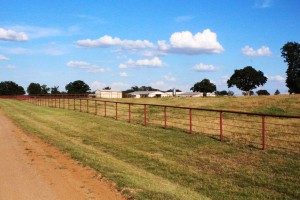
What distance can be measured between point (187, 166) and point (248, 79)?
117 m

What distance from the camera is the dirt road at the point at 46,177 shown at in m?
7.53

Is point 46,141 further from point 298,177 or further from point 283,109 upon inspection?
point 283,109

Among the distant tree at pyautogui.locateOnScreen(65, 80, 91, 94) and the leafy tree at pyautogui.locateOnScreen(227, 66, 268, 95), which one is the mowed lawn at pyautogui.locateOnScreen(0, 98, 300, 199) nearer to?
the leafy tree at pyautogui.locateOnScreen(227, 66, 268, 95)

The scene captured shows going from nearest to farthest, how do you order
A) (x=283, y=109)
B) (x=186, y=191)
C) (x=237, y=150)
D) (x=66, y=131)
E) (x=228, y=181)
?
(x=186, y=191) → (x=228, y=181) → (x=237, y=150) → (x=66, y=131) → (x=283, y=109)

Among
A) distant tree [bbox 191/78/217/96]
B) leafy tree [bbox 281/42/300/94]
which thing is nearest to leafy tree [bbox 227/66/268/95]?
leafy tree [bbox 281/42/300/94]

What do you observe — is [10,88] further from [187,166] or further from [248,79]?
[187,166]

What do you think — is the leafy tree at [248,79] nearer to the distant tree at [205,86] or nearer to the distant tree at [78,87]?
the distant tree at [205,86]

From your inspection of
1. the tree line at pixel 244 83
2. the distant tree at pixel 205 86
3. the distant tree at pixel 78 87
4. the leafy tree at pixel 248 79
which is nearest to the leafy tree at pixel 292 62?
the tree line at pixel 244 83

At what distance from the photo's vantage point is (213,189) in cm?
838

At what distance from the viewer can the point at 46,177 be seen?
8.97 m

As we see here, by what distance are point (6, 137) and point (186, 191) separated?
1129 cm

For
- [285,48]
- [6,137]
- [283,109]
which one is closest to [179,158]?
[6,137]

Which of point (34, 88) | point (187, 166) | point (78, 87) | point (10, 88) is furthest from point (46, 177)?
point (10, 88)

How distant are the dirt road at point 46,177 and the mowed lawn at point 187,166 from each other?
0.42 m
